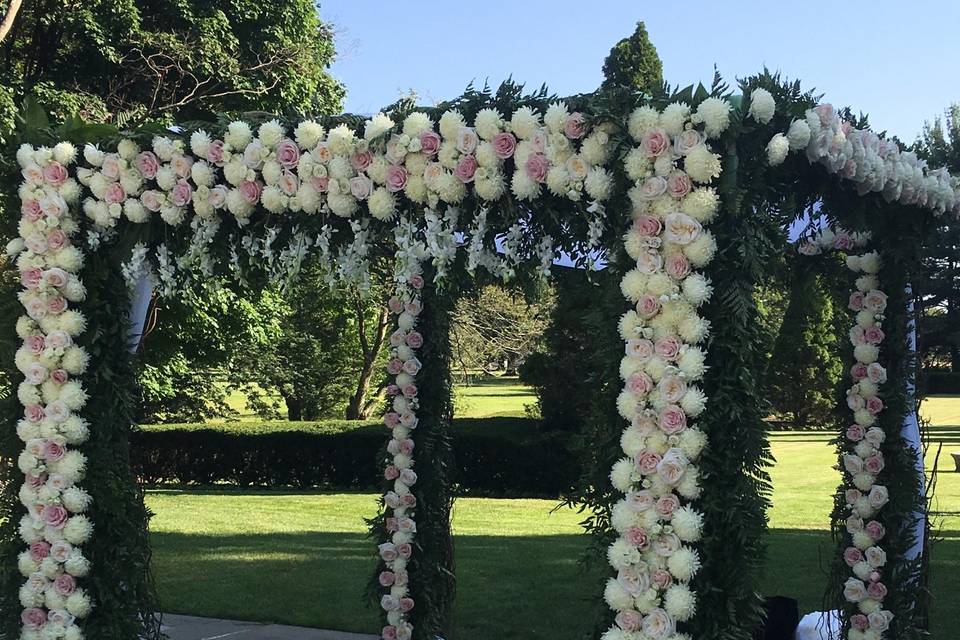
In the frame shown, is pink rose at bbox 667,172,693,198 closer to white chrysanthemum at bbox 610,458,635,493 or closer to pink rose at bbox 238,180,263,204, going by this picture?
white chrysanthemum at bbox 610,458,635,493

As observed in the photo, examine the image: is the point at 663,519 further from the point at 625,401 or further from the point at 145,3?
the point at 145,3

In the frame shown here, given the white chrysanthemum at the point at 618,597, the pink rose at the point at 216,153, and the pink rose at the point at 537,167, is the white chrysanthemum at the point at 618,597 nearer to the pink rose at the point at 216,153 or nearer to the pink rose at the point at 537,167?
the pink rose at the point at 537,167

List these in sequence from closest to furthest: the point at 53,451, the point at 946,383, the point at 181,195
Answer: the point at 181,195, the point at 53,451, the point at 946,383

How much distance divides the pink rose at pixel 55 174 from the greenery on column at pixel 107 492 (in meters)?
0.36

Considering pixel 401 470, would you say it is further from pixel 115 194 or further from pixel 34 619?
pixel 115 194

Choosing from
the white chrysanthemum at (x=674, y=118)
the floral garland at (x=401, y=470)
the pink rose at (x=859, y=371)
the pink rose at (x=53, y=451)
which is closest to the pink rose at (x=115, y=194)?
the pink rose at (x=53, y=451)

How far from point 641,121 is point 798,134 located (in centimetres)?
53

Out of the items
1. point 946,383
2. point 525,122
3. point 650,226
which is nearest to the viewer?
point 650,226

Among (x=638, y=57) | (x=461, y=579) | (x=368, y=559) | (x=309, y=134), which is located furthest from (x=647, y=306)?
(x=638, y=57)

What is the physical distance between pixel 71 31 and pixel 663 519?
40.0 feet

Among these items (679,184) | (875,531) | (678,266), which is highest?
(679,184)

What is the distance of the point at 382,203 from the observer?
375 cm

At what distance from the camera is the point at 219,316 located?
14.4 meters

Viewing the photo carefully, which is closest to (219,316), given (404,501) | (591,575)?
(591,575)
